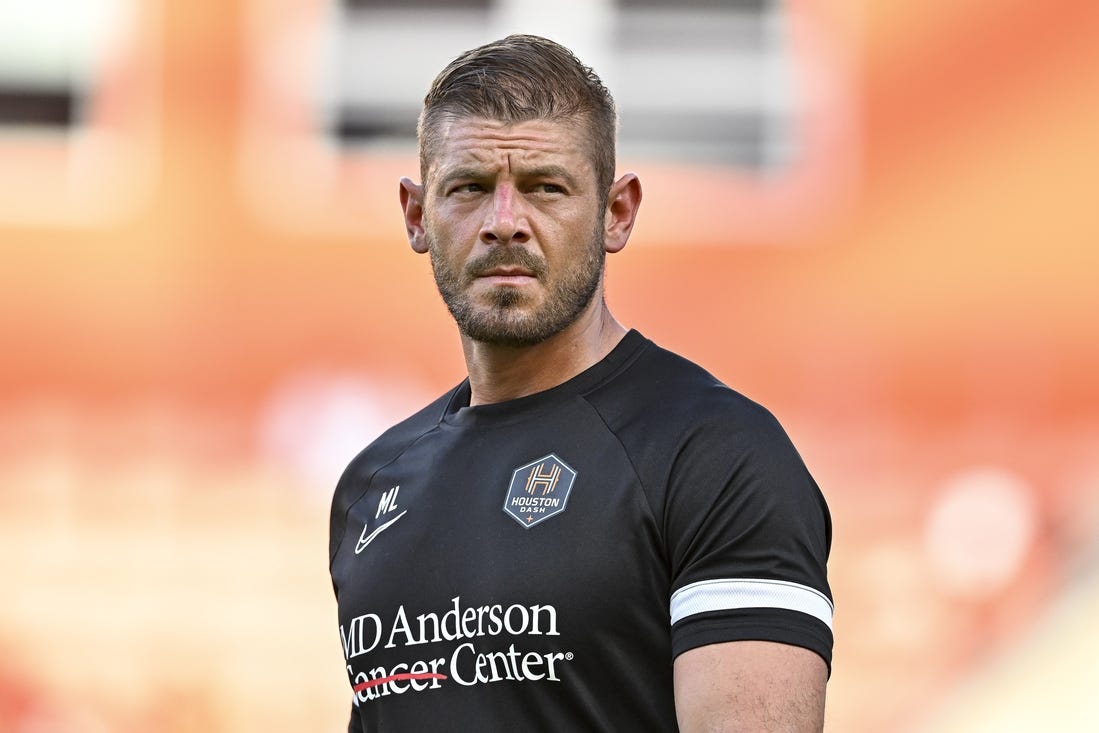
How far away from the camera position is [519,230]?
2.73m

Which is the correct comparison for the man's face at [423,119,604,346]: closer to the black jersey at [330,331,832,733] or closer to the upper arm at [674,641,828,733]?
the black jersey at [330,331,832,733]

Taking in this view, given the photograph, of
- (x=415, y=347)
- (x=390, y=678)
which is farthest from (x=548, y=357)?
(x=415, y=347)

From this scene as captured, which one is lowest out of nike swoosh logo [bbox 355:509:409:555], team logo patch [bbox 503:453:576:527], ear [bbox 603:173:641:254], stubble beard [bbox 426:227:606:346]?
team logo patch [bbox 503:453:576:527]

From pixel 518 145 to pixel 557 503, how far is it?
1.92 feet

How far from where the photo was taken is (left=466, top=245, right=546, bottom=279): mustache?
2.74 m

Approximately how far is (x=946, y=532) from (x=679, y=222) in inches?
62.2

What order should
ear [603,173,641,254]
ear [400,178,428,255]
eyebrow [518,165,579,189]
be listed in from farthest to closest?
ear [400,178,428,255], ear [603,173,641,254], eyebrow [518,165,579,189]

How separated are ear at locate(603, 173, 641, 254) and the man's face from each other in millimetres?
56

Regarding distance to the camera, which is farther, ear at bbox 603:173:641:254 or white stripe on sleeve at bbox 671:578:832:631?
ear at bbox 603:173:641:254

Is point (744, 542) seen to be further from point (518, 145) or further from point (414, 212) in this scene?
point (414, 212)

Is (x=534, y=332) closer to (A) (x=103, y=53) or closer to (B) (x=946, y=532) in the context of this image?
(B) (x=946, y=532)

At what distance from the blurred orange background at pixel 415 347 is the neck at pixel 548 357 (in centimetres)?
374

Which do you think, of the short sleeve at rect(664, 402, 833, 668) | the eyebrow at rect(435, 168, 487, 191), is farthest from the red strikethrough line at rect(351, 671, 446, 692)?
the eyebrow at rect(435, 168, 487, 191)

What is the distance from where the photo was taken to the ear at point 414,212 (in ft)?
9.85
